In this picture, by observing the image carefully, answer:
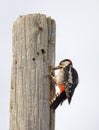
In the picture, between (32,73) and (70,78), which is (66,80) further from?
(32,73)

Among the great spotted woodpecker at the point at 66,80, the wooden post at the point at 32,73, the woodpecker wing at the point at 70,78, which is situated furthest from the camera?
the woodpecker wing at the point at 70,78

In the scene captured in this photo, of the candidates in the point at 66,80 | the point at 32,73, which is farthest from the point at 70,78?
the point at 32,73

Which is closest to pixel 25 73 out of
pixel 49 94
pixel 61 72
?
pixel 49 94

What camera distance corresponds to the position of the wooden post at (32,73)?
560cm

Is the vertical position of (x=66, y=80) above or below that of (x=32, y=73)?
below

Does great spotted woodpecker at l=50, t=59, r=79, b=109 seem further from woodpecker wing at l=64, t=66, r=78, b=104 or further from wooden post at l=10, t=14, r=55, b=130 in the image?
wooden post at l=10, t=14, r=55, b=130

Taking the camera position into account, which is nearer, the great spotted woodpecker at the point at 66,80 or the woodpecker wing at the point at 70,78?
the great spotted woodpecker at the point at 66,80

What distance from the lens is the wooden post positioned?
220 inches

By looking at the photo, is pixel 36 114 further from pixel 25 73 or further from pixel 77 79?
pixel 77 79

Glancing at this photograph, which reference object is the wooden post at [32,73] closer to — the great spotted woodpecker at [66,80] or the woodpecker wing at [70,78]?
the great spotted woodpecker at [66,80]

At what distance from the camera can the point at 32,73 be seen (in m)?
5.71

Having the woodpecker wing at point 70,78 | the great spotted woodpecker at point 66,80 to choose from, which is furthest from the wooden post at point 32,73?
the woodpecker wing at point 70,78

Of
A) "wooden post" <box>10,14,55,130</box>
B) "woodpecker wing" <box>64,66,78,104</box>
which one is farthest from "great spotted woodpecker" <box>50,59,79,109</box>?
"wooden post" <box>10,14,55,130</box>

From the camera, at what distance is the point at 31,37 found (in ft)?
19.2
